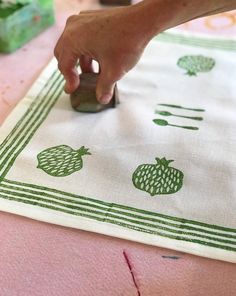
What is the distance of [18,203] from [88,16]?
0.23 m

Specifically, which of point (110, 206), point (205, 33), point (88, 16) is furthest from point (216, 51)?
point (110, 206)

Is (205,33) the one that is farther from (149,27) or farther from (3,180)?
(3,180)

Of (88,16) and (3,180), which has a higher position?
(88,16)

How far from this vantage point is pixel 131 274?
1.30 feet

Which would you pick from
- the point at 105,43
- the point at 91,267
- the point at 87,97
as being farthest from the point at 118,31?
the point at 91,267

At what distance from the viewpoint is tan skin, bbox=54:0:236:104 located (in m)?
0.45

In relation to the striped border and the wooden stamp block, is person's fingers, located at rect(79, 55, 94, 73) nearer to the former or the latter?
the wooden stamp block

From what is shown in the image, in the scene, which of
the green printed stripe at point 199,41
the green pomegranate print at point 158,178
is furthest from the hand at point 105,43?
the green printed stripe at point 199,41

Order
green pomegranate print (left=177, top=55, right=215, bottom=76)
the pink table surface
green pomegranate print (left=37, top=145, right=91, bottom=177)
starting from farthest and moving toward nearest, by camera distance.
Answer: green pomegranate print (left=177, top=55, right=215, bottom=76), green pomegranate print (left=37, top=145, right=91, bottom=177), the pink table surface

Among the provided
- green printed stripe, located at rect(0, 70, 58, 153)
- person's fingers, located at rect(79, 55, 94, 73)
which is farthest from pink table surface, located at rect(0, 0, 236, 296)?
person's fingers, located at rect(79, 55, 94, 73)

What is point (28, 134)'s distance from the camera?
0.55 m

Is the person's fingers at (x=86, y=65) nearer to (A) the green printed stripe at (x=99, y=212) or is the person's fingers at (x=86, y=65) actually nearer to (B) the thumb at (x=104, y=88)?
(B) the thumb at (x=104, y=88)

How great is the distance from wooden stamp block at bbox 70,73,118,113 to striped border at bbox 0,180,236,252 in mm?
151

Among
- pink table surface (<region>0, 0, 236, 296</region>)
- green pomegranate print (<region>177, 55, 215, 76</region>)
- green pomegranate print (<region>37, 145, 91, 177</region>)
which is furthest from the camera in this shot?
green pomegranate print (<region>177, 55, 215, 76</region>)
